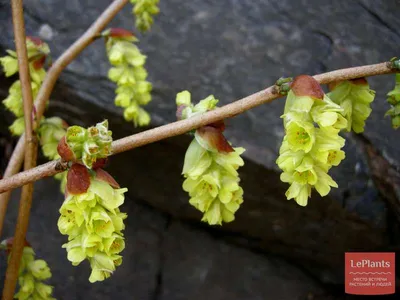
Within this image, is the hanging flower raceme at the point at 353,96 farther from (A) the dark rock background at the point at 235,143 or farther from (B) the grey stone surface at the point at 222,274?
(B) the grey stone surface at the point at 222,274

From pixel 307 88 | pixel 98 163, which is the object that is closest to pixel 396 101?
pixel 307 88

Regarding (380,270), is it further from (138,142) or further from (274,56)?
(138,142)

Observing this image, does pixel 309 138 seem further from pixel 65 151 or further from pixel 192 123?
pixel 65 151

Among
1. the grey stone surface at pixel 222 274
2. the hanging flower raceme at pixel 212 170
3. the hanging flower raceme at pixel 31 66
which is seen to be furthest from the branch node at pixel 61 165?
the grey stone surface at pixel 222 274

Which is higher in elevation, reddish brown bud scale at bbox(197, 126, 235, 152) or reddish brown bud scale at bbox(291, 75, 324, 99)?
reddish brown bud scale at bbox(291, 75, 324, 99)

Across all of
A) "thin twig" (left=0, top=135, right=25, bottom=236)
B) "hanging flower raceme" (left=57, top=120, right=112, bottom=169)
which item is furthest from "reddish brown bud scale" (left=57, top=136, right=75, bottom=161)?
"thin twig" (left=0, top=135, right=25, bottom=236)

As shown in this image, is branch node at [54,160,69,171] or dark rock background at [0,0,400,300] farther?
dark rock background at [0,0,400,300]

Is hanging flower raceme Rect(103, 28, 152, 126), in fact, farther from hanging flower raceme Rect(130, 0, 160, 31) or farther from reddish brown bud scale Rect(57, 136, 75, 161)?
reddish brown bud scale Rect(57, 136, 75, 161)
